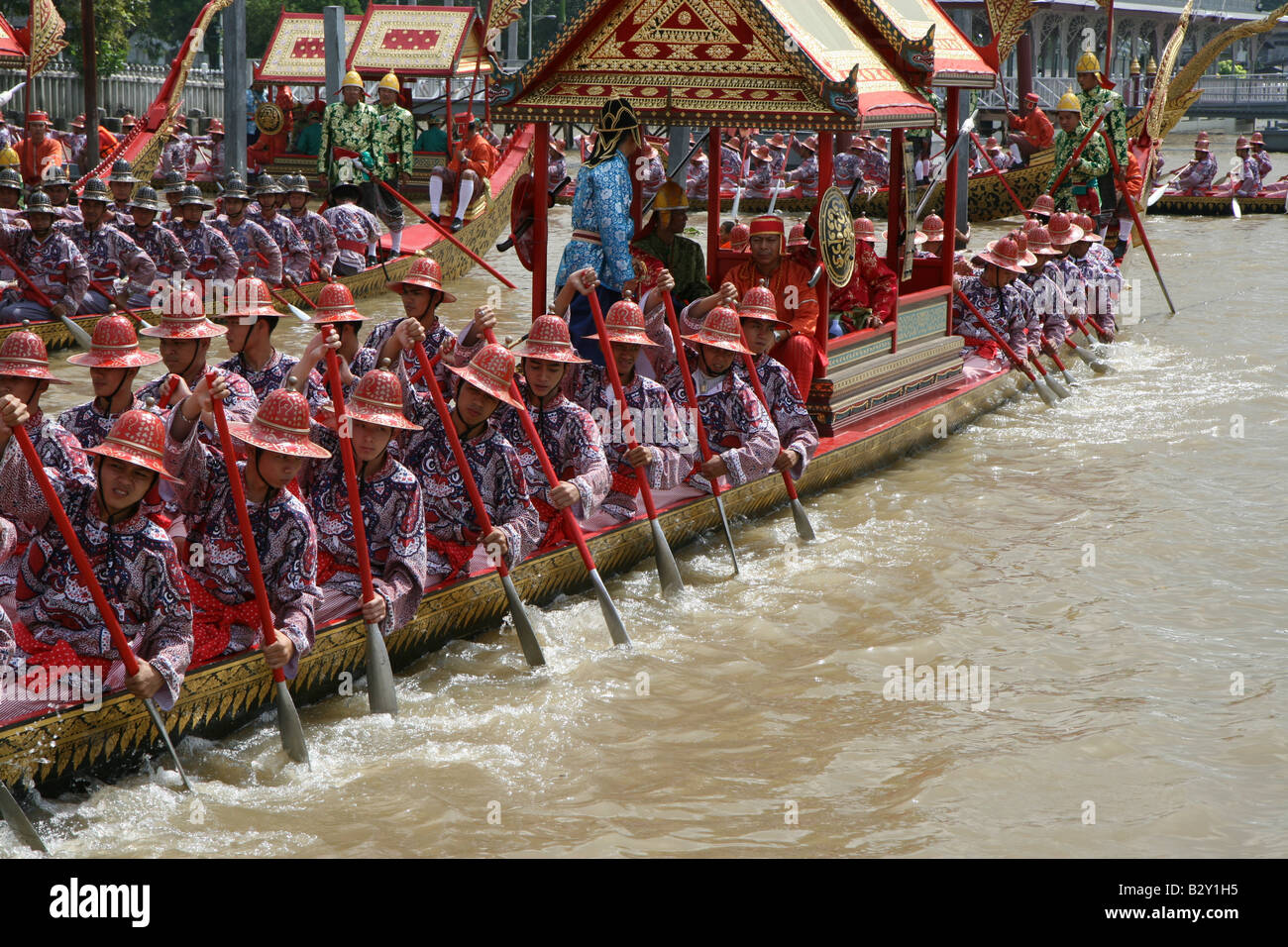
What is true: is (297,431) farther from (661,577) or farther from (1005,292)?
(1005,292)

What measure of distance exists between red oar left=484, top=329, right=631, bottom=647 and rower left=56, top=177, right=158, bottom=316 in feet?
23.0

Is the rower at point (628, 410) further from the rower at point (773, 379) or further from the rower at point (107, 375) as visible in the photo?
the rower at point (107, 375)

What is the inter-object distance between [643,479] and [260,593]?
8.73 feet

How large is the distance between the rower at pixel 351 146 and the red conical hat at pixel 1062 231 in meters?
7.61

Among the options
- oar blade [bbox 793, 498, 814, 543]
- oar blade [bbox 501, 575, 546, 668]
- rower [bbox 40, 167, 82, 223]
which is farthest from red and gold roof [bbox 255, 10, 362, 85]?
oar blade [bbox 501, 575, 546, 668]

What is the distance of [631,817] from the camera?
5215 mm

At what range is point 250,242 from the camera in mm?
13742

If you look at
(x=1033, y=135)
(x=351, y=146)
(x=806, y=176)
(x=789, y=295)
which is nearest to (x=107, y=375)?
(x=789, y=295)

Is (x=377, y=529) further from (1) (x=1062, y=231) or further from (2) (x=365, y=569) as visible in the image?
(1) (x=1062, y=231)

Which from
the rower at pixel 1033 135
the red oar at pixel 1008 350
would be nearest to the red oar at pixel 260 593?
the red oar at pixel 1008 350

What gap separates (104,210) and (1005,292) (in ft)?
25.8

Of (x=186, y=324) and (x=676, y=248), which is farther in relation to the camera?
(x=676, y=248)
